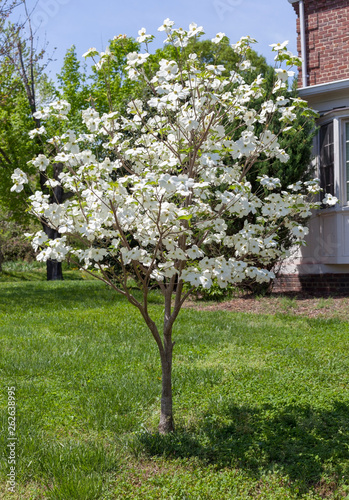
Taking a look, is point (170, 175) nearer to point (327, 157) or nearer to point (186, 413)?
point (186, 413)

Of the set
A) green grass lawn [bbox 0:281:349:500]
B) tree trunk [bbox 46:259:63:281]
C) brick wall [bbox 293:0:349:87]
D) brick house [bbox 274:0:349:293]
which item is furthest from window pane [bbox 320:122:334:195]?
tree trunk [bbox 46:259:63:281]

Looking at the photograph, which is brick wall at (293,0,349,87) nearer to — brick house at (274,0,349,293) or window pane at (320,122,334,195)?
brick house at (274,0,349,293)

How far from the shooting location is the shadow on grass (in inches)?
Answer: 119

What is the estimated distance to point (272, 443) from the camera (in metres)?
3.32

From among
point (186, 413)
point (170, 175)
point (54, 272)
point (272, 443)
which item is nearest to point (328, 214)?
point (186, 413)

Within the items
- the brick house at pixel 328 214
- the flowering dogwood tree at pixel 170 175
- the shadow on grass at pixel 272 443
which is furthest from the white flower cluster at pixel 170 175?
the brick house at pixel 328 214

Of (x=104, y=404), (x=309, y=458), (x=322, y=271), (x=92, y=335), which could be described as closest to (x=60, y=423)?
(x=104, y=404)

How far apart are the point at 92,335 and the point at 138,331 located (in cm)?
61

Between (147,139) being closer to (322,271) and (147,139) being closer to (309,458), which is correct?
(309,458)

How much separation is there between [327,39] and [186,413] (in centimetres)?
1119

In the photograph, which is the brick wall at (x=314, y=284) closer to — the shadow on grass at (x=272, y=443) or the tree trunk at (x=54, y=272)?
the shadow on grass at (x=272, y=443)

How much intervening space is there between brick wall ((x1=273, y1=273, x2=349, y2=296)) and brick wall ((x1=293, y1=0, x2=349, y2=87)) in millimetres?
5224

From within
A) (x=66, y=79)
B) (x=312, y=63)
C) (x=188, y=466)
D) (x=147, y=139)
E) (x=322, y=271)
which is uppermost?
(x=66, y=79)

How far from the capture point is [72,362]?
5113mm
